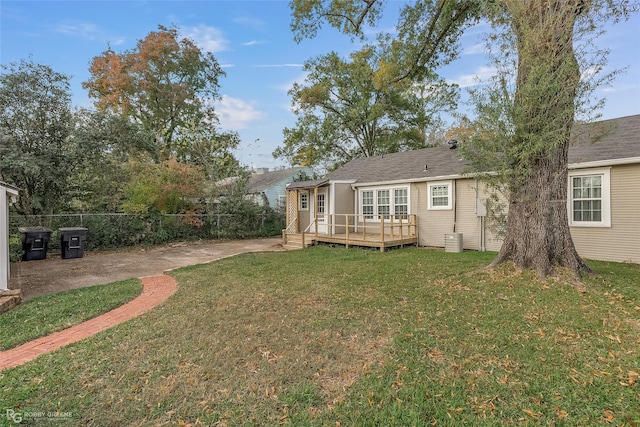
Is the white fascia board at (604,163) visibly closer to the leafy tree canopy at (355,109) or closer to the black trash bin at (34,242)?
the black trash bin at (34,242)

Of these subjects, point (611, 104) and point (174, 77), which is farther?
point (174, 77)

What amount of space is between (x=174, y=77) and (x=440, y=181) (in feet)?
70.1

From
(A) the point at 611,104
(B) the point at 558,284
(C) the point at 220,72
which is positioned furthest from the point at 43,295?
(C) the point at 220,72

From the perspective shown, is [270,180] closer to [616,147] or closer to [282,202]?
[282,202]

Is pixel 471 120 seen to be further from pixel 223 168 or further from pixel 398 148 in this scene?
pixel 398 148

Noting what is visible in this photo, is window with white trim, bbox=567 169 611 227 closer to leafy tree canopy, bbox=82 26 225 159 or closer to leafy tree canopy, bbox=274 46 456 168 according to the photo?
leafy tree canopy, bbox=274 46 456 168

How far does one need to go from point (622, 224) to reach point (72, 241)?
630 inches

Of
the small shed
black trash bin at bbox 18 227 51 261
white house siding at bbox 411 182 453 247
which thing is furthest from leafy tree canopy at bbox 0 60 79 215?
white house siding at bbox 411 182 453 247

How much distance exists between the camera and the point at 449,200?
11.2 meters

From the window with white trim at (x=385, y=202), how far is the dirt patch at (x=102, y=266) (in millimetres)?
4123

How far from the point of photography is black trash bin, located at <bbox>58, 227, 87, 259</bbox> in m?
10.6

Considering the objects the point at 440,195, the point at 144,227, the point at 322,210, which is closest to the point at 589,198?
the point at 440,195

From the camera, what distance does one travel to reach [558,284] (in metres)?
5.59

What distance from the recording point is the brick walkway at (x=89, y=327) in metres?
3.65
